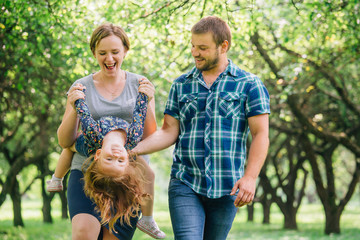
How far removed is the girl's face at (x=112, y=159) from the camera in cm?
320

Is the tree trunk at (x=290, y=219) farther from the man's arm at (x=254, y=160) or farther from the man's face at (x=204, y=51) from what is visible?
the man's face at (x=204, y=51)

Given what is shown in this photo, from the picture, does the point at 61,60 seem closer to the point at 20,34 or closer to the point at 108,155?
the point at 20,34

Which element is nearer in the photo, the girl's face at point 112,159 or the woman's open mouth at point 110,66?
the girl's face at point 112,159

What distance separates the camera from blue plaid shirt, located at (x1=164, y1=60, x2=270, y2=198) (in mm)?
3590

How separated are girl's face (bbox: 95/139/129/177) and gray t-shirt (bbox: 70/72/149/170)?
369 millimetres

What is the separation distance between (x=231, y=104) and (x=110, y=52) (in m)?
0.97

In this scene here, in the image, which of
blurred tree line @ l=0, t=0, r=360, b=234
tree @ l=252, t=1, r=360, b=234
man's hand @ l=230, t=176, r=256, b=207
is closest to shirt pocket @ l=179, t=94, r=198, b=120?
man's hand @ l=230, t=176, r=256, b=207

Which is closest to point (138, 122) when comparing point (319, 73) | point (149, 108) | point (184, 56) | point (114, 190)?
point (149, 108)

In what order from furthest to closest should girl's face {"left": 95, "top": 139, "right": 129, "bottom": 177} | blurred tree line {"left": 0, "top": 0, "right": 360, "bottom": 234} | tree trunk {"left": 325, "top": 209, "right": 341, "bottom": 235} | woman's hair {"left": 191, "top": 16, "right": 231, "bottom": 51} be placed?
tree trunk {"left": 325, "top": 209, "right": 341, "bottom": 235} < blurred tree line {"left": 0, "top": 0, "right": 360, "bottom": 234} < woman's hair {"left": 191, "top": 16, "right": 231, "bottom": 51} < girl's face {"left": 95, "top": 139, "right": 129, "bottom": 177}

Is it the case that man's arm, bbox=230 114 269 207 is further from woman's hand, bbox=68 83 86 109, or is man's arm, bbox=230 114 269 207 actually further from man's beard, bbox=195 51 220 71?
woman's hand, bbox=68 83 86 109

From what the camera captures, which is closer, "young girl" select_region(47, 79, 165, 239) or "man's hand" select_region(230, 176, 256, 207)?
"young girl" select_region(47, 79, 165, 239)

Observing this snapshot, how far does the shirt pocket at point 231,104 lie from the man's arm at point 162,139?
43 centimetres

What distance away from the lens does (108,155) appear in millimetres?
3203

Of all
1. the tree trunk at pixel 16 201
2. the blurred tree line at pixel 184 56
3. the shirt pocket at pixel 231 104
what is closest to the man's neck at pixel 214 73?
the shirt pocket at pixel 231 104
